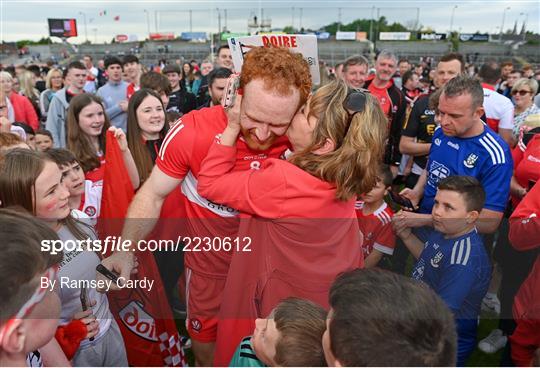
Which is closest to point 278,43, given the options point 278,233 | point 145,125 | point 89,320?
point 278,233

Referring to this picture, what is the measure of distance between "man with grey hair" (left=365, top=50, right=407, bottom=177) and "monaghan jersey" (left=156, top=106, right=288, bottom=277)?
374cm

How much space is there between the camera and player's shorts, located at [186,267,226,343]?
2109 millimetres

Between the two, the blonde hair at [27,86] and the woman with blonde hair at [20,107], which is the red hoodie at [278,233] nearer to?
the woman with blonde hair at [20,107]

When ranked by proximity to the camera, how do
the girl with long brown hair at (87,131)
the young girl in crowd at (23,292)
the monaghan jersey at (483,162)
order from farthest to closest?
the girl with long brown hair at (87,131), the monaghan jersey at (483,162), the young girl in crowd at (23,292)

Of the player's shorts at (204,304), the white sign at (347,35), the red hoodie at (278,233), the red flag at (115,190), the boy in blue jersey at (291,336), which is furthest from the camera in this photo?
the white sign at (347,35)

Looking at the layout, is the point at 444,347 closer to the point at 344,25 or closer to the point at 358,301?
the point at 358,301

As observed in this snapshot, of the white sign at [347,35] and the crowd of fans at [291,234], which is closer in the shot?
the crowd of fans at [291,234]

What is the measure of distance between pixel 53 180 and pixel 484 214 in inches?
92.9

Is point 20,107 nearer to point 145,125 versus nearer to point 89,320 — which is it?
point 145,125

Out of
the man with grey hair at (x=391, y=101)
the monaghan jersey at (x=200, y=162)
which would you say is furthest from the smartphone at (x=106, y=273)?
the man with grey hair at (x=391, y=101)

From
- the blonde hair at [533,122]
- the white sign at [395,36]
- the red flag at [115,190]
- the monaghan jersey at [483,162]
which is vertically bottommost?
the red flag at [115,190]

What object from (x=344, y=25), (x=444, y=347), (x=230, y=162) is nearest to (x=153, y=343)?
(x=230, y=162)

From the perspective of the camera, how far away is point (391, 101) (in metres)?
5.31

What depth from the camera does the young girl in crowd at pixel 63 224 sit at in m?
1.77
